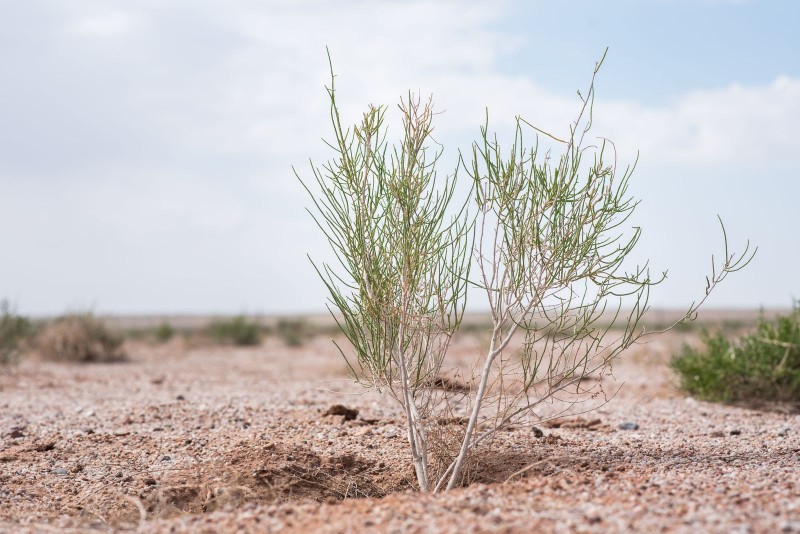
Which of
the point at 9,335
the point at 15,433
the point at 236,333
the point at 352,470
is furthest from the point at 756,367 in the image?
the point at 236,333

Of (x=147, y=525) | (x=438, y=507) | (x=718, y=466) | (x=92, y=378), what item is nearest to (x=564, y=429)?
(x=718, y=466)

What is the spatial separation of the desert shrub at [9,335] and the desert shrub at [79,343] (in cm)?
123

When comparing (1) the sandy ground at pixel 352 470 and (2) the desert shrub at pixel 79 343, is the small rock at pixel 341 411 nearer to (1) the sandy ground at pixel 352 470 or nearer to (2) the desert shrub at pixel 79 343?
(1) the sandy ground at pixel 352 470

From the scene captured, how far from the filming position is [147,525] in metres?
4.85

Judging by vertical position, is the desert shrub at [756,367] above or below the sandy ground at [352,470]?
above

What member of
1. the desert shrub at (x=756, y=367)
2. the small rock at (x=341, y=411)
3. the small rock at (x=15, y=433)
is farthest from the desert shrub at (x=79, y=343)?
the desert shrub at (x=756, y=367)

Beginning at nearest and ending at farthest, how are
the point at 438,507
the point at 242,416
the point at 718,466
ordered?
the point at 438,507 < the point at 718,466 < the point at 242,416

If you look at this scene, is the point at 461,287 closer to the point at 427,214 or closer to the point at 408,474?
the point at 427,214

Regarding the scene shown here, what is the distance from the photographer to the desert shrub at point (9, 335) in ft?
59.0

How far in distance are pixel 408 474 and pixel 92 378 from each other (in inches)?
440

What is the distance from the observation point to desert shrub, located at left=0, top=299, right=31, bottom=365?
17984 mm

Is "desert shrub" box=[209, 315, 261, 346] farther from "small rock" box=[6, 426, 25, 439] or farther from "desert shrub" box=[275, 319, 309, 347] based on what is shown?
"small rock" box=[6, 426, 25, 439]

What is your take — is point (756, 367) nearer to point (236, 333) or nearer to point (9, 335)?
point (9, 335)

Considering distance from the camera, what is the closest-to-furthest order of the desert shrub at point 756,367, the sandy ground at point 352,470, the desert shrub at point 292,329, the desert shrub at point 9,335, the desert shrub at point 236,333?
the sandy ground at point 352,470, the desert shrub at point 756,367, the desert shrub at point 9,335, the desert shrub at point 236,333, the desert shrub at point 292,329
